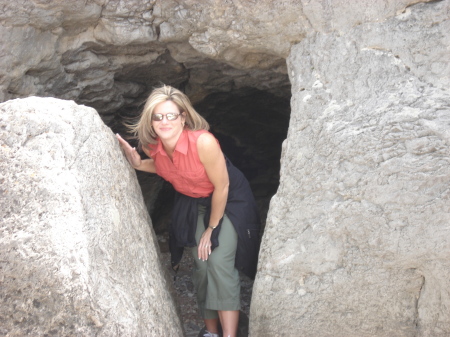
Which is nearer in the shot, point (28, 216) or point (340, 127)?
point (28, 216)

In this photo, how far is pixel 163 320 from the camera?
2084mm

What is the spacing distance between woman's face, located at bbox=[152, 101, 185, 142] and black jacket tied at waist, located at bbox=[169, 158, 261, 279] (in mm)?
326

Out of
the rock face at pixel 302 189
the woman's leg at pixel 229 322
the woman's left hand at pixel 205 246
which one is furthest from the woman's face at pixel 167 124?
the woman's leg at pixel 229 322

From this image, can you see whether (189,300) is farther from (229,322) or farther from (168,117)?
(168,117)

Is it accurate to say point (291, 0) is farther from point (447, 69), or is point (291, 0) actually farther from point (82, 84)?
point (82, 84)

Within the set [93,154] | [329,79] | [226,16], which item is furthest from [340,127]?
[93,154]

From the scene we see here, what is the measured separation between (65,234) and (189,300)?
4.88 ft

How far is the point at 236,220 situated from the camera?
7.90ft

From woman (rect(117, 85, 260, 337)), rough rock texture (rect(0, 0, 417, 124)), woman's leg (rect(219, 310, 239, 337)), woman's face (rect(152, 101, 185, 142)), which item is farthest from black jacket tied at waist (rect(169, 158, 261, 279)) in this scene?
rough rock texture (rect(0, 0, 417, 124))

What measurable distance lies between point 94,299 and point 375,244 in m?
1.01

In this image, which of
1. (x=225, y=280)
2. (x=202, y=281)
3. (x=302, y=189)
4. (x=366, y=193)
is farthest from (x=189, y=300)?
(x=366, y=193)

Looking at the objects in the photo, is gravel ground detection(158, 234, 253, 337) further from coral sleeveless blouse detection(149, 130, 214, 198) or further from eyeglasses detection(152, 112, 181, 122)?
eyeglasses detection(152, 112, 181, 122)

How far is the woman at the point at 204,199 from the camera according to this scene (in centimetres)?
225

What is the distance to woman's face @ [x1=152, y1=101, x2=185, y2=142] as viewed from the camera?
2230 millimetres
